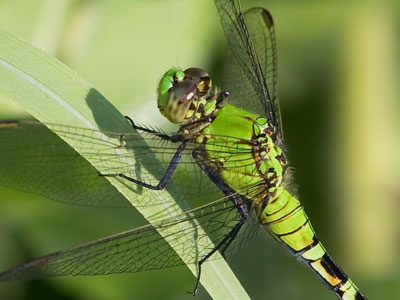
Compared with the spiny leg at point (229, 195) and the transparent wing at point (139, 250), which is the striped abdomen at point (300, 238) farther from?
the transparent wing at point (139, 250)

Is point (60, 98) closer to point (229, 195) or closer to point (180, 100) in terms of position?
point (180, 100)

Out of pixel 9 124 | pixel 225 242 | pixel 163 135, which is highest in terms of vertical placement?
pixel 9 124

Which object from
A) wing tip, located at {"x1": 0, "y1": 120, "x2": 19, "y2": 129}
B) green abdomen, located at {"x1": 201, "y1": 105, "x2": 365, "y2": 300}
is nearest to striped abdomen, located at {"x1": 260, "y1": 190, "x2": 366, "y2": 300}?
green abdomen, located at {"x1": 201, "y1": 105, "x2": 365, "y2": 300}

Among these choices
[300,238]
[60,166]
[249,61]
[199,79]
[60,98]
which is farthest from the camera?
[249,61]

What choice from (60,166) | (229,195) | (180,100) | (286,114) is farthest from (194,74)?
(286,114)

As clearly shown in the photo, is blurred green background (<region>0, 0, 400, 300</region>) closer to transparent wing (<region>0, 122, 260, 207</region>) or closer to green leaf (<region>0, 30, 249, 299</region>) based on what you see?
transparent wing (<region>0, 122, 260, 207</region>)

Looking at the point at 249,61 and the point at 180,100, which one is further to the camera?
the point at 249,61

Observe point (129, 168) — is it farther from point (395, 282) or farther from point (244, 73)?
point (395, 282)
